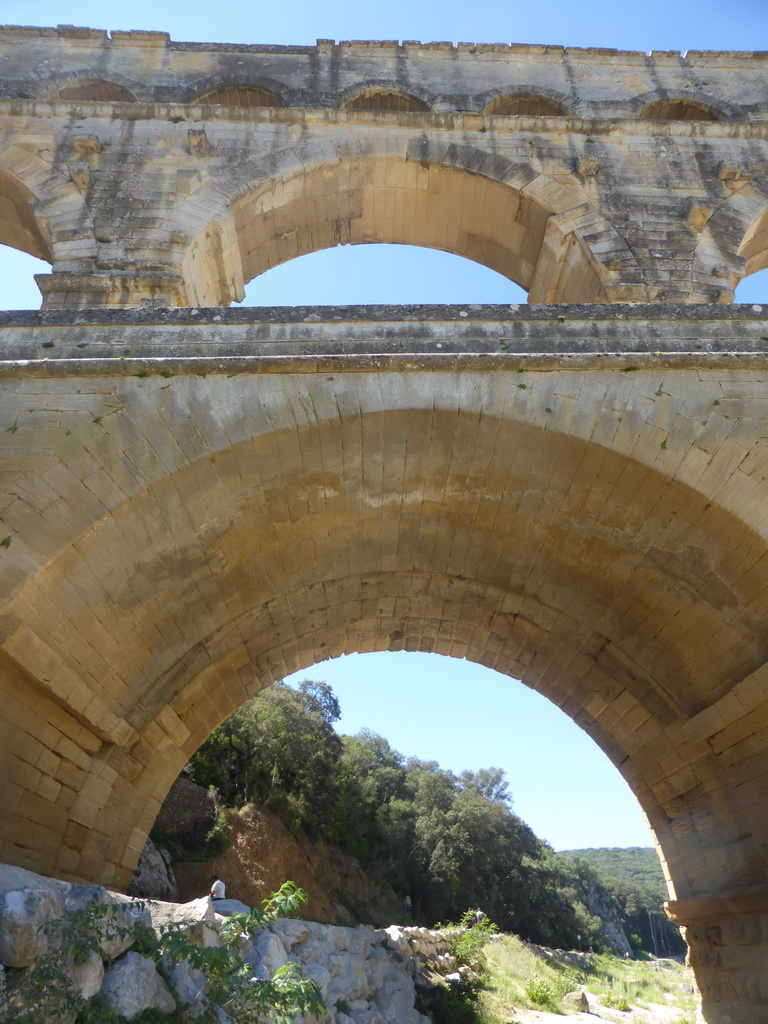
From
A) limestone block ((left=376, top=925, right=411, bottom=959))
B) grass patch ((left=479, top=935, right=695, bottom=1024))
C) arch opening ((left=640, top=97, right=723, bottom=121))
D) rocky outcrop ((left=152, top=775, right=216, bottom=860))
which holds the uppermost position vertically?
arch opening ((left=640, top=97, right=723, bottom=121))

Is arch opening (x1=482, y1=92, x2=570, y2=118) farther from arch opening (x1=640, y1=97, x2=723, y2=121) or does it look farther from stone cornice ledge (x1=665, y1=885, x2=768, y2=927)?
stone cornice ledge (x1=665, y1=885, x2=768, y2=927)

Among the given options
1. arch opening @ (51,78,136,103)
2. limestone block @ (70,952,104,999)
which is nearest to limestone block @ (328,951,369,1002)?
limestone block @ (70,952,104,999)

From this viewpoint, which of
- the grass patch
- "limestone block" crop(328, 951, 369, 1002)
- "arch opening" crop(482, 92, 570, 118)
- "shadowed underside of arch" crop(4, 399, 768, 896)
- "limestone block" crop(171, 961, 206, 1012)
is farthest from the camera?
the grass patch

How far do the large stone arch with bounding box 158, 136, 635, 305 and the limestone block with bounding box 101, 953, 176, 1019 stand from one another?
22.7 ft

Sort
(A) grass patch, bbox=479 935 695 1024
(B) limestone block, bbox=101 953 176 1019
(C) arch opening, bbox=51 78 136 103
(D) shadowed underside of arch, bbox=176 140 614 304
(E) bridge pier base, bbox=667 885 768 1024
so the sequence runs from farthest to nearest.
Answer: (A) grass patch, bbox=479 935 695 1024 < (C) arch opening, bbox=51 78 136 103 < (D) shadowed underside of arch, bbox=176 140 614 304 < (E) bridge pier base, bbox=667 885 768 1024 < (B) limestone block, bbox=101 953 176 1019

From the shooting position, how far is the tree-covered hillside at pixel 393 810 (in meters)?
24.2

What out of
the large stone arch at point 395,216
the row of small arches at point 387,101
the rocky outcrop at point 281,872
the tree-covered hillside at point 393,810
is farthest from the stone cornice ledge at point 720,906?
the tree-covered hillside at point 393,810

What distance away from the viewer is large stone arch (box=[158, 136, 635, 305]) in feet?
29.2

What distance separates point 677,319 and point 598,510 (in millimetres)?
1872

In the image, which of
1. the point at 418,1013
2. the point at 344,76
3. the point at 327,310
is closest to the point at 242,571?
the point at 327,310

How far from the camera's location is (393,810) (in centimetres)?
3278

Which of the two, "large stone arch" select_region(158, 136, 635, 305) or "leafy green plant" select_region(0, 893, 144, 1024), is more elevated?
"large stone arch" select_region(158, 136, 635, 305)

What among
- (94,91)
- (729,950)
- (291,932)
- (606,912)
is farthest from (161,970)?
(606,912)

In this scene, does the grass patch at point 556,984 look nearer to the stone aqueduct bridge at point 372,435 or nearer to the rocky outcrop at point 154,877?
the stone aqueduct bridge at point 372,435
